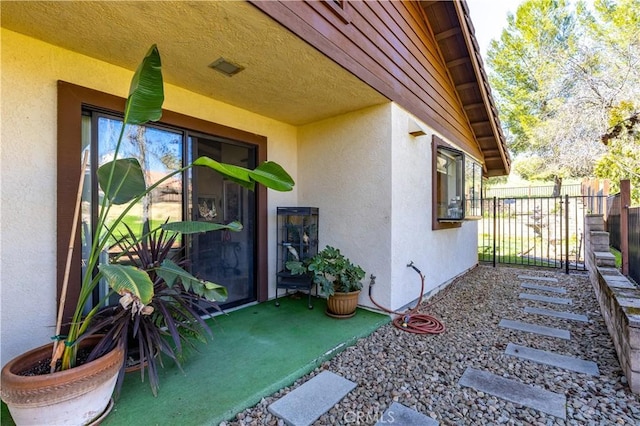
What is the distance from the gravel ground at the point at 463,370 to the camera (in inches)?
84.0

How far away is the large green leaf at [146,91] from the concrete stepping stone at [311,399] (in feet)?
7.50

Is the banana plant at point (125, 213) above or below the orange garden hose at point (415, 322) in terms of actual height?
above

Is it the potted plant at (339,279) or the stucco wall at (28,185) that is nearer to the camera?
the stucco wall at (28,185)

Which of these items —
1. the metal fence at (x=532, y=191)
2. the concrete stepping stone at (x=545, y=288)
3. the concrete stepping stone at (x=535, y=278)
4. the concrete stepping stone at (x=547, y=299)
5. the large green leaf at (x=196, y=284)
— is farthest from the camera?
the metal fence at (x=532, y=191)

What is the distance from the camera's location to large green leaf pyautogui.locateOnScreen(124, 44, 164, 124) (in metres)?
1.96

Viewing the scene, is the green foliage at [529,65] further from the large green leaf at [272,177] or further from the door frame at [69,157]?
the door frame at [69,157]

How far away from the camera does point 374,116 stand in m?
4.04

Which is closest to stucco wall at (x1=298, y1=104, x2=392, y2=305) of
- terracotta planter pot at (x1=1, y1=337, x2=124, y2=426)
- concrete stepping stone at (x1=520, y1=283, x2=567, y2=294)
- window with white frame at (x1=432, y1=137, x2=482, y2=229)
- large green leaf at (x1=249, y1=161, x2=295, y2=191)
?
window with white frame at (x1=432, y1=137, x2=482, y2=229)

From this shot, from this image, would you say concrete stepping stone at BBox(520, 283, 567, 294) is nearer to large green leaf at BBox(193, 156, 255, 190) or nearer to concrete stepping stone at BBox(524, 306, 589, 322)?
concrete stepping stone at BBox(524, 306, 589, 322)

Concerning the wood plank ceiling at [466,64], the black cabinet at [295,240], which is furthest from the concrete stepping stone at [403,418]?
the wood plank ceiling at [466,64]

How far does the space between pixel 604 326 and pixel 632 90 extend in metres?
10.2

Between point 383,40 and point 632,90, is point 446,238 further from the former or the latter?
point 632,90

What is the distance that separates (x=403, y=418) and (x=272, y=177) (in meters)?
1.96

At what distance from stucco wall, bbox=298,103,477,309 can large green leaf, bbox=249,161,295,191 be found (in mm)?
2001
